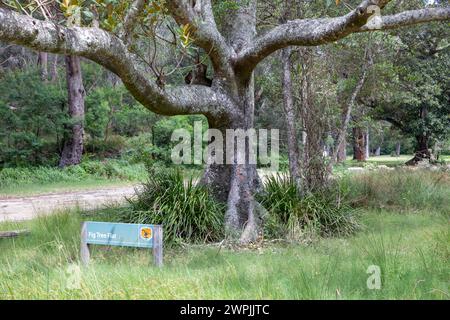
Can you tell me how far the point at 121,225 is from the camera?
19.7 feet

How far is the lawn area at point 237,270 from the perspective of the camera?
4348 mm

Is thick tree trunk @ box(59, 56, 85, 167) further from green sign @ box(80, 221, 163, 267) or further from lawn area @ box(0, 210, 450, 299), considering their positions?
green sign @ box(80, 221, 163, 267)

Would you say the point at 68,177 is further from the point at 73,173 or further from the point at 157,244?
the point at 157,244

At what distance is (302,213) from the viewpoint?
859 centimetres

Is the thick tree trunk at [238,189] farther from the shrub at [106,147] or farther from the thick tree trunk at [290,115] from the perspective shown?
the shrub at [106,147]

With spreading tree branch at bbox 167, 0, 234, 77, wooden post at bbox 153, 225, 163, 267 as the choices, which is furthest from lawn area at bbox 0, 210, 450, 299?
spreading tree branch at bbox 167, 0, 234, 77

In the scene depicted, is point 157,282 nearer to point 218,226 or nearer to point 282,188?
point 218,226

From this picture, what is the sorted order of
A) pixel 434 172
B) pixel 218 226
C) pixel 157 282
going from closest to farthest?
pixel 157 282 < pixel 218 226 < pixel 434 172

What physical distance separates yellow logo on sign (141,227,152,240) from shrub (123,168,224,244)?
5.62ft

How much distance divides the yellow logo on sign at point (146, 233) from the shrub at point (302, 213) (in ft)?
9.39

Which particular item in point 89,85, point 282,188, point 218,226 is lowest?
point 218,226

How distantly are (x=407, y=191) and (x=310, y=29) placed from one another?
5.48 m

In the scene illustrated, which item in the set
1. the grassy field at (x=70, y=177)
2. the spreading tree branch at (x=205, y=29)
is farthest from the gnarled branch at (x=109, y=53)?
the grassy field at (x=70, y=177)
